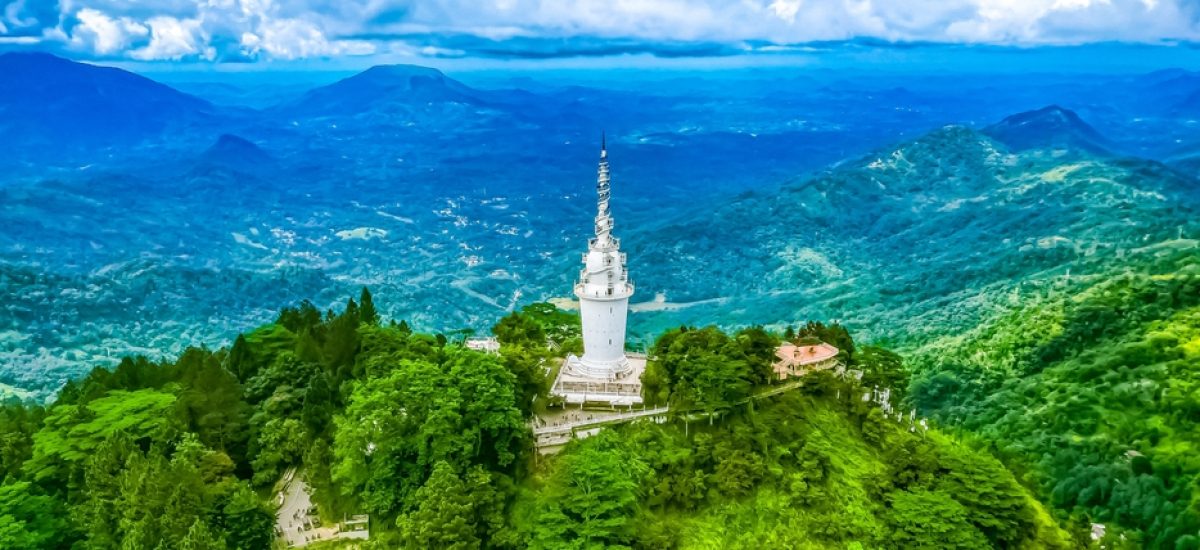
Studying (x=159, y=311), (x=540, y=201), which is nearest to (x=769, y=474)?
(x=159, y=311)

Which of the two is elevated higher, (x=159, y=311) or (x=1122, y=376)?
(x=1122, y=376)

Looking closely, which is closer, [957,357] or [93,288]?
[957,357]

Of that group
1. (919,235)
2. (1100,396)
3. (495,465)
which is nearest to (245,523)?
→ (495,465)

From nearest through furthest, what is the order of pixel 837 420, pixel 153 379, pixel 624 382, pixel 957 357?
pixel 837 420 → pixel 624 382 → pixel 153 379 → pixel 957 357

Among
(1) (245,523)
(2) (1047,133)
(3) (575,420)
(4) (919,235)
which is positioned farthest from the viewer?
(2) (1047,133)

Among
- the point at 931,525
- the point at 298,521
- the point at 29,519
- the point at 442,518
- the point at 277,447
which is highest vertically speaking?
the point at 442,518

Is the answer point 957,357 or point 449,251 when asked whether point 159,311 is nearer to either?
point 449,251

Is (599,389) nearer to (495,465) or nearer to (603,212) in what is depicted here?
(495,465)

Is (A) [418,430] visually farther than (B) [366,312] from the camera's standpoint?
Answer: No
